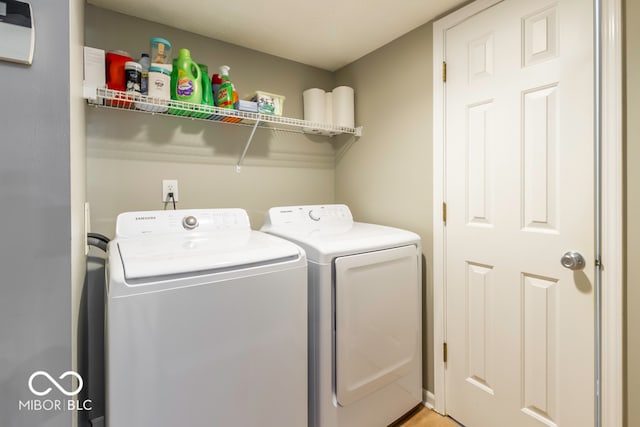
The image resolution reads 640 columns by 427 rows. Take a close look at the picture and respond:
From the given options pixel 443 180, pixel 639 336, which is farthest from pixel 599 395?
pixel 443 180

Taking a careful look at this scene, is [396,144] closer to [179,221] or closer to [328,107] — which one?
[328,107]

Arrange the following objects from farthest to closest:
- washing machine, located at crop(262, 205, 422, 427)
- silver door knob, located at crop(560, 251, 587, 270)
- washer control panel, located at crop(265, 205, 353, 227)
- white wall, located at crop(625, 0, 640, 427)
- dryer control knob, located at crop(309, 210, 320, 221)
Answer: dryer control knob, located at crop(309, 210, 320, 221) < washer control panel, located at crop(265, 205, 353, 227) < washing machine, located at crop(262, 205, 422, 427) < silver door knob, located at crop(560, 251, 587, 270) < white wall, located at crop(625, 0, 640, 427)

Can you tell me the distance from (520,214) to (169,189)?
1.84 m

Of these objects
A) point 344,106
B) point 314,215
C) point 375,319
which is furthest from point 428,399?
point 344,106

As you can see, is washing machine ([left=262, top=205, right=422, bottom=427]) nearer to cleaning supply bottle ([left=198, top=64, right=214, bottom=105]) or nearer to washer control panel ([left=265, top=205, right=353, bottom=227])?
washer control panel ([left=265, top=205, right=353, bottom=227])

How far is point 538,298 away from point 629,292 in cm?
30

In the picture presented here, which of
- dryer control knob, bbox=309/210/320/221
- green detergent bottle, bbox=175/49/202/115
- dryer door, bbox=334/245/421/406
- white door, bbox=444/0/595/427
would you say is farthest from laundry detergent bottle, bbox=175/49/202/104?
white door, bbox=444/0/595/427

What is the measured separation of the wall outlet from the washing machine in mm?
583

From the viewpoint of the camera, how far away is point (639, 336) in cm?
113

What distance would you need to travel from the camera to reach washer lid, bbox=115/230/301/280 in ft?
3.43

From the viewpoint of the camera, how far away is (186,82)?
5.23 ft

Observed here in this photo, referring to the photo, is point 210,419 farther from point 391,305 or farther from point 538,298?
point 538,298

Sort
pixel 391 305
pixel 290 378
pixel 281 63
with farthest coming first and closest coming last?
pixel 281 63 < pixel 391 305 < pixel 290 378

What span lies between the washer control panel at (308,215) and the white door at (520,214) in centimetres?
71
